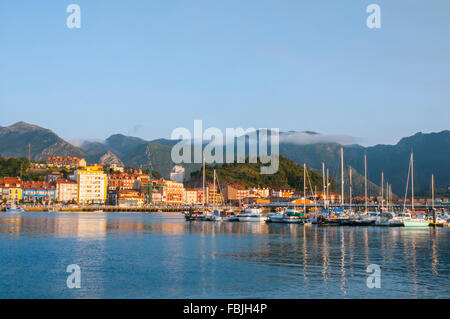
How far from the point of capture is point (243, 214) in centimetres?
8906

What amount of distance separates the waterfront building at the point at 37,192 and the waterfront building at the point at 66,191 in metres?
1.66

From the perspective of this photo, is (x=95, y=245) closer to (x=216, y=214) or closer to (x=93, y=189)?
(x=216, y=214)

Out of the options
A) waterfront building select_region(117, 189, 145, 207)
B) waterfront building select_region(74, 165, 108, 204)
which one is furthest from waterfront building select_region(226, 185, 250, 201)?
waterfront building select_region(74, 165, 108, 204)

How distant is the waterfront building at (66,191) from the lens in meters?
163

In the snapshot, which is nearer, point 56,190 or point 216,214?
point 216,214

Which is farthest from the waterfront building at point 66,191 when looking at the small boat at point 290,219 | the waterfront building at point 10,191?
the small boat at point 290,219

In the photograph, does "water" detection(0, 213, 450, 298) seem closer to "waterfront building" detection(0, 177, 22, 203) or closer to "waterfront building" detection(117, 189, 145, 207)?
"waterfront building" detection(0, 177, 22, 203)

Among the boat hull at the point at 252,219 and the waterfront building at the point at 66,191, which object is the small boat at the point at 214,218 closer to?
the boat hull at the point at 252,219

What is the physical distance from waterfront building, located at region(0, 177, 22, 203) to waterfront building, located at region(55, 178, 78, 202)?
12.9m

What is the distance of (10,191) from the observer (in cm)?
14962

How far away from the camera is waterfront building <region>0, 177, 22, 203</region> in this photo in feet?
487
